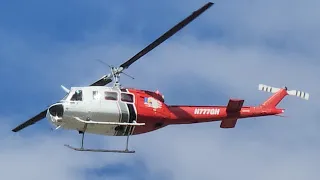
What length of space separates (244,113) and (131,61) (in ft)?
29.6

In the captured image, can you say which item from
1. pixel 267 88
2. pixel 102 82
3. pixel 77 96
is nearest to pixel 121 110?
pixel 77 96

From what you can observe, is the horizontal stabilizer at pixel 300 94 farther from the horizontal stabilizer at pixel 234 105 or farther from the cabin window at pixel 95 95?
the cabin window at pixel 95 95

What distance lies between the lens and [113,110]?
173ft

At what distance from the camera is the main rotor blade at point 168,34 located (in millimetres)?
51225

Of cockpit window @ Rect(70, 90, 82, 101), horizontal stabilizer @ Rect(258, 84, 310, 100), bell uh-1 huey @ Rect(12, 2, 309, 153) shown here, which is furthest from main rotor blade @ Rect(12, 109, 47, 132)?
horizontal stabilizer @ Rect(258, 84, 310, 100)

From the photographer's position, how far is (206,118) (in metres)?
57.5

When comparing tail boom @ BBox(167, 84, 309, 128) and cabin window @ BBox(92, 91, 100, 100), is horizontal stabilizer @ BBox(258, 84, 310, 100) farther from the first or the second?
cabin window @ BBox(92, 91, 100, 100)

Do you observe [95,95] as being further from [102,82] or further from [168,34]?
[168,34]

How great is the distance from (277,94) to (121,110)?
47.0 feet

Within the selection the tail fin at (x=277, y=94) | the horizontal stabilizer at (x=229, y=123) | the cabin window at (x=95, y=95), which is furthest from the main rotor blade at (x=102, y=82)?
the tail fin at (x=277, y=94)

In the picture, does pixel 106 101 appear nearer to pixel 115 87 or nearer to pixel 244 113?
pixel 115 87

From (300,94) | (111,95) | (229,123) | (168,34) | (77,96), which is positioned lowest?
(229,123)

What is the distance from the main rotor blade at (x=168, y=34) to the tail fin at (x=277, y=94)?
11.0m

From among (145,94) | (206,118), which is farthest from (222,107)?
(145,94)
